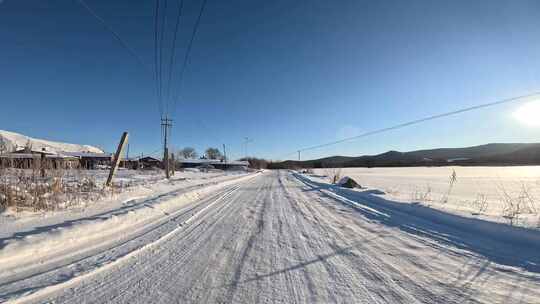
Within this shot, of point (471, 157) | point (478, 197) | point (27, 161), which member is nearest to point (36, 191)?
point (27, 161)

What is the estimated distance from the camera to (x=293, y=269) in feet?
9.57

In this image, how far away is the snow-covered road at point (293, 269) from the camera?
2.29m

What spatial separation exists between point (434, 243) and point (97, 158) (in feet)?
253

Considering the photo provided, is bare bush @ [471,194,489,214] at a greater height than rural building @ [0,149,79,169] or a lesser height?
lesser

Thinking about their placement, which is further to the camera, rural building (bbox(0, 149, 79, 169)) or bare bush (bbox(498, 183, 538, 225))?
rural building (bbox(0, 149, 79, 169))

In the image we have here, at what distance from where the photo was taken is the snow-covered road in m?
2.29

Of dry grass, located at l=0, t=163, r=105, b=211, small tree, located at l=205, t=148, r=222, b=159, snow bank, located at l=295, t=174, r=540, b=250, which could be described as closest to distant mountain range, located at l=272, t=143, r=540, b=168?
small tree, located at l=205, t=148, r=222, b=159

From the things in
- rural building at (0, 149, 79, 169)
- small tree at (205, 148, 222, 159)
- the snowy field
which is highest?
small tree at (205, 148, 222, 159)

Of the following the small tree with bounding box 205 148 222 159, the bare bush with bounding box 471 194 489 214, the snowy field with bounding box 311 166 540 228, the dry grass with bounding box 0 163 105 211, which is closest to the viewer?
the dry grass with bounding box 0 163 105 211

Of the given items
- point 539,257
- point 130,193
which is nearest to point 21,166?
point 130,193

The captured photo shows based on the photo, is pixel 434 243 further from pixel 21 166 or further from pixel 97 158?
pixel 97 158

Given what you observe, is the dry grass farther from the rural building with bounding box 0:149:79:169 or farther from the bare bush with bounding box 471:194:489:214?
the bare bush with bounding box 471:194:489:214

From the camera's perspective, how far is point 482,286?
252cm

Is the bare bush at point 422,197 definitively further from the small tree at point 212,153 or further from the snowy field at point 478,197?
the small tree at point 212,153
